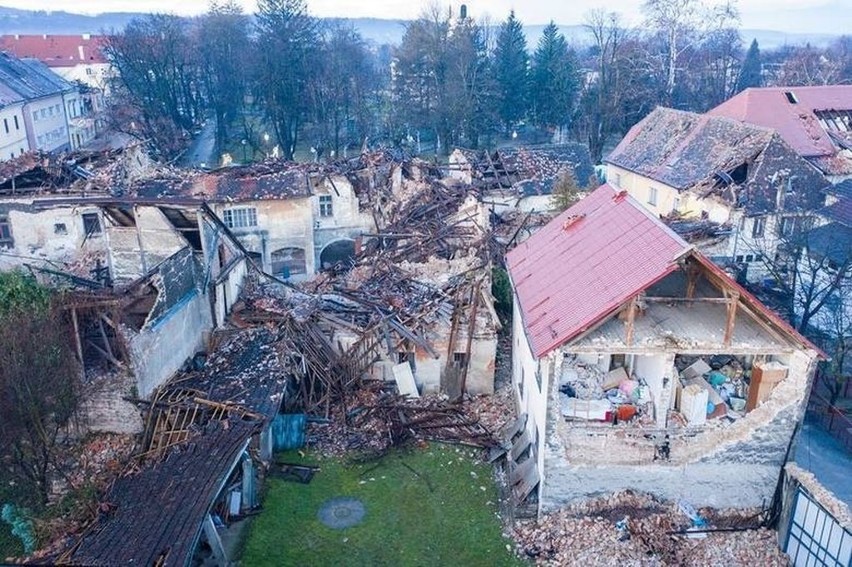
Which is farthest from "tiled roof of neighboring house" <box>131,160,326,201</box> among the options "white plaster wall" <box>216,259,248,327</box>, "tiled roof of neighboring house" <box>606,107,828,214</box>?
"tiled roof of neighboring house" <box>606,107,828,214</box>

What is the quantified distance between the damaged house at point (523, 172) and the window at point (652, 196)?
132 inches

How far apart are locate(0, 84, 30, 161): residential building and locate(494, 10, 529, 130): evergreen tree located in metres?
39.7

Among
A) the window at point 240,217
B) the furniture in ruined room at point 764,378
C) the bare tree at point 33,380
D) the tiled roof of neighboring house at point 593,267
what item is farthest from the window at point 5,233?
the furniture in ruined room at point 764,378

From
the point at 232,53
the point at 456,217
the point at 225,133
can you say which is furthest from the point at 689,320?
the point at 232,53

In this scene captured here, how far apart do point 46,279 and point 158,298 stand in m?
5.23

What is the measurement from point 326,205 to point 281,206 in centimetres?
262

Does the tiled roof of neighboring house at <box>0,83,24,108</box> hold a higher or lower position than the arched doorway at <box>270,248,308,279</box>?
higher

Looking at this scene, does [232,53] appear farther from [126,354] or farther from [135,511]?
[135,511]

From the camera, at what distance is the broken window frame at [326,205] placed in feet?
110

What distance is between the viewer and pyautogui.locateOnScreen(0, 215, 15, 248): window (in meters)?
26.8

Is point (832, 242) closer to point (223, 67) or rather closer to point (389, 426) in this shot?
point (389, 426)

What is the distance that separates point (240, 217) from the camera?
31.7 meters

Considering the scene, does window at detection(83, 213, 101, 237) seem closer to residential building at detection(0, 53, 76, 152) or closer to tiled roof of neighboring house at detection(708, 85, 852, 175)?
residential building at detection(0, 53, 76, 152)

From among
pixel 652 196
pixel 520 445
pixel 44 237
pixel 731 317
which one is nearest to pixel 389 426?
pixel 520 445
